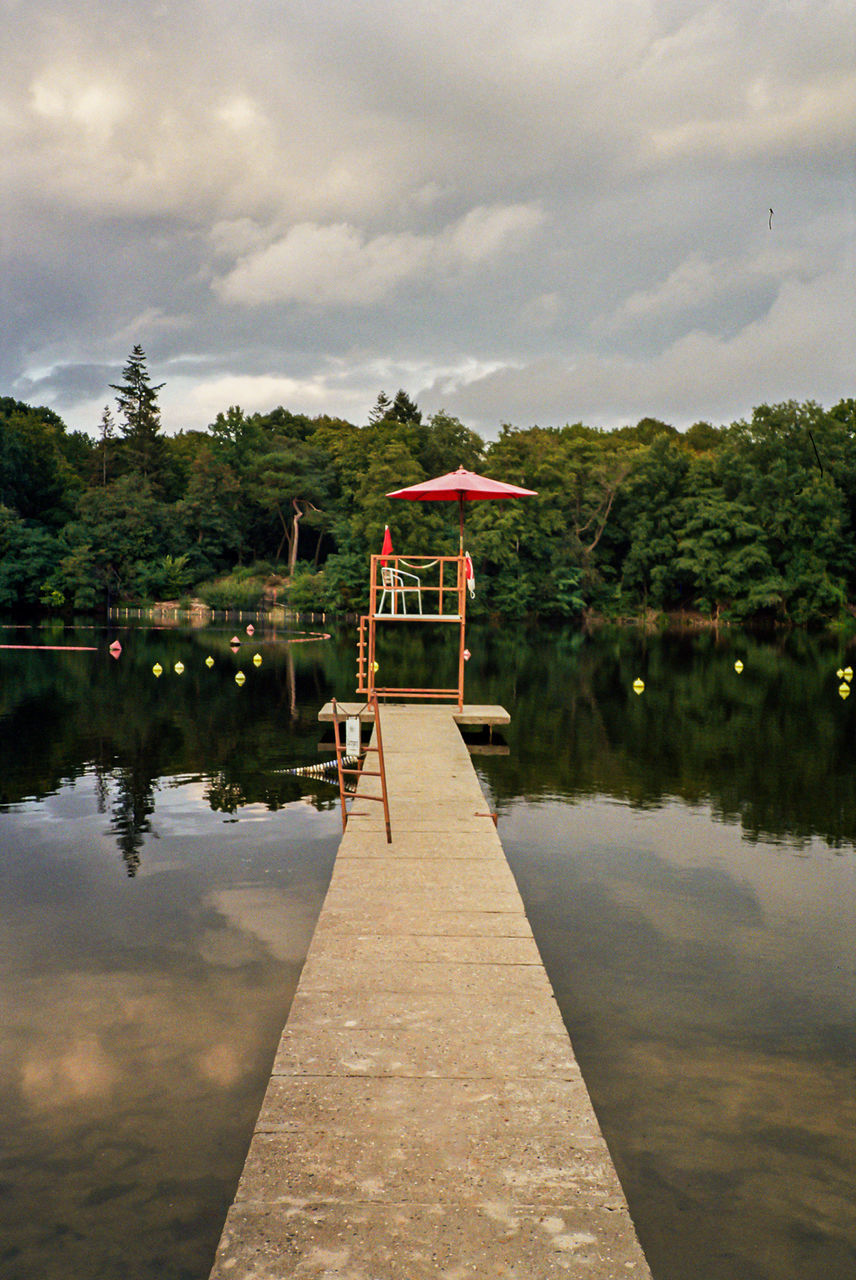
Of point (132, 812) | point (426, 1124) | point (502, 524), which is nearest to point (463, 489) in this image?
point (132, 812)

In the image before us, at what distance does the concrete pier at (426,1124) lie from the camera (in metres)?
3.01

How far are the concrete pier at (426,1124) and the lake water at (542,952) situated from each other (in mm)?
867

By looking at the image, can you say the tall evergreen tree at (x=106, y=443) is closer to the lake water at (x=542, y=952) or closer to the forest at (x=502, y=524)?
the forest at (x=502, y=524)

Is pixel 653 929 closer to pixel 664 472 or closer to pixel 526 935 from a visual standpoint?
pixel 526 935

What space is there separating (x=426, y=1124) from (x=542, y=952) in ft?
12.4

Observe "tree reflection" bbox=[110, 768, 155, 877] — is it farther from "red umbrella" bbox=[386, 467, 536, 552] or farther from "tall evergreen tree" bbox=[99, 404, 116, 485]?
"tall evergreen tree" bbox=[99, 404, 116, 485]

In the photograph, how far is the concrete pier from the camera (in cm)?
301

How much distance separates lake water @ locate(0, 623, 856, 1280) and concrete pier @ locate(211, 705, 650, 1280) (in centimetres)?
87

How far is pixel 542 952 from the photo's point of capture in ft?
24.2

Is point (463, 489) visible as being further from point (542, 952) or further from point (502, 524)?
point (502, 524)

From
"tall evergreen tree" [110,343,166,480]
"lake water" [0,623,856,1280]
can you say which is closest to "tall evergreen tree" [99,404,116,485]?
"tall evergreen tree" [110,343,166,480]

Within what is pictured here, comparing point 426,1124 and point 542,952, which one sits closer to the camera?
point 426,1124

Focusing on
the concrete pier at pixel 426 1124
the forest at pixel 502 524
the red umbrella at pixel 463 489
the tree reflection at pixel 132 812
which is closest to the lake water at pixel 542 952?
the tree reflection at pixel 132 812

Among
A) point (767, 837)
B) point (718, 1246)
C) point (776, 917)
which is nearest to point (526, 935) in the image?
point (718, 1246)
